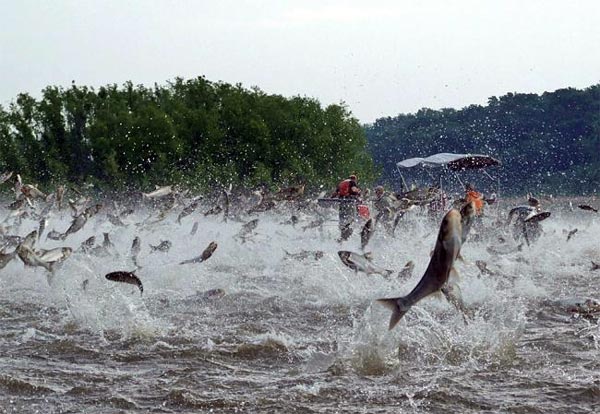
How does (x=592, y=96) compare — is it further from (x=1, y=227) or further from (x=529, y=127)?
(x=1, y=227)

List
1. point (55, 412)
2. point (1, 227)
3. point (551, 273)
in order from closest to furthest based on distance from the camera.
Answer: point (55, 412) → point (1, 227) → point (551, 273)

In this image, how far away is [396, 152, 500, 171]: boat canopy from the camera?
31156 mm

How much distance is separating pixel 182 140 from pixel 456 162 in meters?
22.8

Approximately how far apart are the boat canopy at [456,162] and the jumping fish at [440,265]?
23.4 metres

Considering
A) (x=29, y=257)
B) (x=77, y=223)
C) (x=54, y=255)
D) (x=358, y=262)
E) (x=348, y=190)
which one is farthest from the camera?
(x=348, y=190)

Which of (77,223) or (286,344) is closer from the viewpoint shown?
(286,344)

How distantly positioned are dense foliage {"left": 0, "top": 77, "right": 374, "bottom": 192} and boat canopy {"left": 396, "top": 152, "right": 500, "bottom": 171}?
1825 centimetres

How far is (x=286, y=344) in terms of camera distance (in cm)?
1004

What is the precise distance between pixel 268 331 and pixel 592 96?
8296 centimetres

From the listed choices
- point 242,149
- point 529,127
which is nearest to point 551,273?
point 242,149

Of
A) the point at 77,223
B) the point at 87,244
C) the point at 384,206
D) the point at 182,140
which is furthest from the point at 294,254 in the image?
the point at 182,140

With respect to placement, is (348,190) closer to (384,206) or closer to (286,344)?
(384,206)

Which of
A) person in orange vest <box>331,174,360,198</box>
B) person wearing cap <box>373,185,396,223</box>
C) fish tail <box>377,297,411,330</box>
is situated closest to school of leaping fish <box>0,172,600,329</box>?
fish tail <box>377,297,411,330</box>

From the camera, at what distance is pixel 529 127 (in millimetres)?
90750
